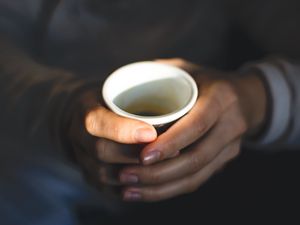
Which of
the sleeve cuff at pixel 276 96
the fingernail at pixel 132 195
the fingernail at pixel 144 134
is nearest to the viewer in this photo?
the fingernail at pixel 144 134

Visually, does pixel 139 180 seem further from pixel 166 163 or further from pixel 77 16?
pixel 77 16

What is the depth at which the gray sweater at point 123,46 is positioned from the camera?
0.79 meters

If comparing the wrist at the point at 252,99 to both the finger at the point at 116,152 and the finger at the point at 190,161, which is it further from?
the finger at the point at 116,152

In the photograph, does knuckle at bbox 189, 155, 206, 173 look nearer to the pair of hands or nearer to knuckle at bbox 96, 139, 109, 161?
the pair of hands

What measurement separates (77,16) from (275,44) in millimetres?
331

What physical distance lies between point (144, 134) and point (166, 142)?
36 mm

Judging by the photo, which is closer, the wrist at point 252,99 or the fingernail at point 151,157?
the fingernail at point 151,157

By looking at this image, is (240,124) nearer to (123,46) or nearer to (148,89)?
(148,89)

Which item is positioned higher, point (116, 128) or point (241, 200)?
point (116, 128)

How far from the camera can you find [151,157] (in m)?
0.61

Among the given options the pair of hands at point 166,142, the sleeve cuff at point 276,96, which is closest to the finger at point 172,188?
the pair of hands at point 166,142

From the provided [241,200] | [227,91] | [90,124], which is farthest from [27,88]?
[241,200]

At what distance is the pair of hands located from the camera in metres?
0.62

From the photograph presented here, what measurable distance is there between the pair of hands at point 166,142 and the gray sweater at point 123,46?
0.06m
